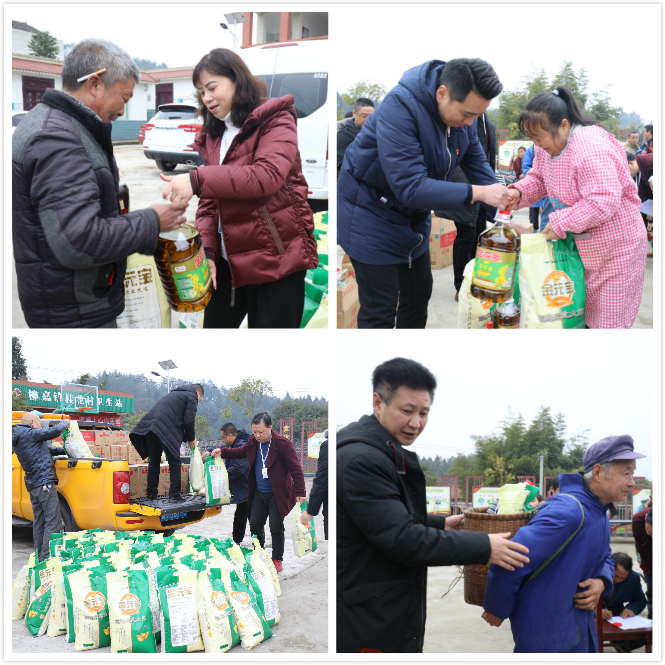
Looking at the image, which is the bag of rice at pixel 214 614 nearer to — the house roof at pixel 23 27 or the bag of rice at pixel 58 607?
the bag of rice at pixel 58 607

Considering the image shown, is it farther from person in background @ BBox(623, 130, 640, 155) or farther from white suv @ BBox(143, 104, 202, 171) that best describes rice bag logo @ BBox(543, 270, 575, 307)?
person in background @ BBox(623, 130, 640, 155)

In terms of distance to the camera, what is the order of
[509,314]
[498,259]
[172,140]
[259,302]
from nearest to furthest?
[498,259]
[259,302]
[509,314]
[172,140]

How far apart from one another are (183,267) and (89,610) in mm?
1970

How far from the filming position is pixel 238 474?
15.1 ft

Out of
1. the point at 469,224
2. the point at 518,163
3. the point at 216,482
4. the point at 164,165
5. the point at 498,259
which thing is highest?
the point at 518,163

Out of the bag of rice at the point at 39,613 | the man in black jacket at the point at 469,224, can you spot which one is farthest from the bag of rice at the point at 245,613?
the man in black jacket at the point at 469,224

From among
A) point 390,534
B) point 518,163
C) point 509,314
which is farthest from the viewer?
point 518,163

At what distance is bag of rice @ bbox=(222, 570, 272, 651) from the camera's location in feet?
9.80

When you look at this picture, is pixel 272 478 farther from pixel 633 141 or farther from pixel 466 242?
pixel 633 141

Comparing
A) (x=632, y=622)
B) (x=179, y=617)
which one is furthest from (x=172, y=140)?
(x=632, y=622)

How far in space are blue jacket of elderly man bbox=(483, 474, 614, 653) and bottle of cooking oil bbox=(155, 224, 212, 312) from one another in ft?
5.33

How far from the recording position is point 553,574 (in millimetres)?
2127

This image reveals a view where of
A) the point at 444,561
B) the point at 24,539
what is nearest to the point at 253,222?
the point at 444,561

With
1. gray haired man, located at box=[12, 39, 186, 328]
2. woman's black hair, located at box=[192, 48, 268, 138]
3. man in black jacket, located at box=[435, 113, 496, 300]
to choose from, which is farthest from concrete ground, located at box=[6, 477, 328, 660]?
man in black jacket, located at box=[435, 113, 496, 300]
